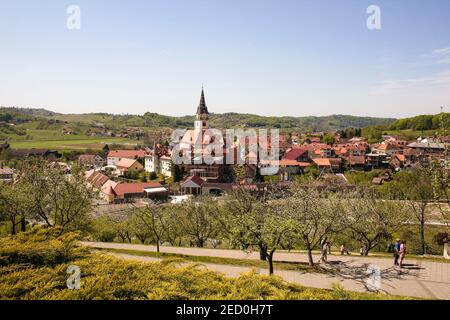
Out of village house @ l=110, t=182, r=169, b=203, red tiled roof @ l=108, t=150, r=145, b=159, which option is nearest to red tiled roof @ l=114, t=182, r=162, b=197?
village house @ l=110, t=182, r=169, b=203

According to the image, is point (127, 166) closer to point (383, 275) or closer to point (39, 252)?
point (383, 275)

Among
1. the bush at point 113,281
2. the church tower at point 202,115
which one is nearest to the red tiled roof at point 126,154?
the church tower at point 202,115

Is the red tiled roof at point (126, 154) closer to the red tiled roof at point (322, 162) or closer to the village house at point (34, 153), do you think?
the village house at point (34, 153)

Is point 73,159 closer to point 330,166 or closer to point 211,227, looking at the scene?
point 330,166

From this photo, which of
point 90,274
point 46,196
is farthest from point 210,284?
point 46,196

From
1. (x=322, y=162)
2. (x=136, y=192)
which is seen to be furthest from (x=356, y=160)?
(x=136, y=192)

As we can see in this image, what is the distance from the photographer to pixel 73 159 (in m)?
104

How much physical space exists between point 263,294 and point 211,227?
23.9m

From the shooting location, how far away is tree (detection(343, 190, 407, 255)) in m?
25.9

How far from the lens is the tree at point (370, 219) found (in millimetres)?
25875

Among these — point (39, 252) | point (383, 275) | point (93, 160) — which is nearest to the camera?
point (39, 252)

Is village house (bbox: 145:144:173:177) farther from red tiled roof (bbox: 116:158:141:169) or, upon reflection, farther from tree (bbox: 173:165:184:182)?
tree (bbox: 173:165:184:182)

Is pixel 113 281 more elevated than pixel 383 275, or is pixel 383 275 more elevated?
pixel 113 281

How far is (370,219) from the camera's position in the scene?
2870cm
